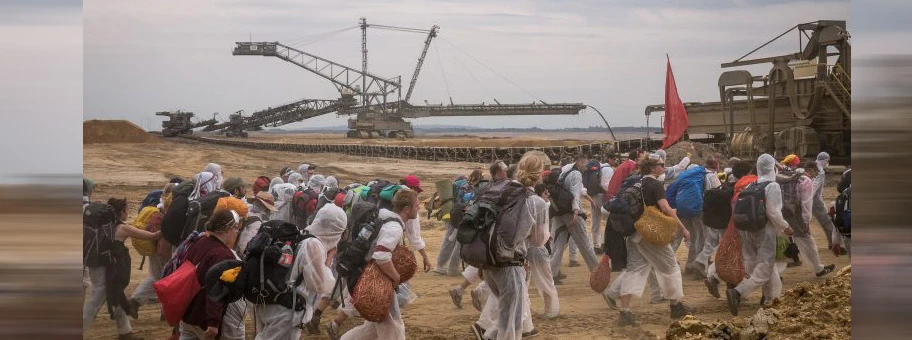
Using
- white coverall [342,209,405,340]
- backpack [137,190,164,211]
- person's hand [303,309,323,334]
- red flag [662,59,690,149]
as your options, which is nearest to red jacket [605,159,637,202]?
red flag [662,59,690,149]

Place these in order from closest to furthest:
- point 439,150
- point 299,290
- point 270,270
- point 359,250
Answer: point 270,270, point 299,290, point 359,250, point 439,150

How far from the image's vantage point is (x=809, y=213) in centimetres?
941

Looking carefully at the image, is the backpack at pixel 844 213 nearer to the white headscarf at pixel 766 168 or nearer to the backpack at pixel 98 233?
the white headscarf at pixel 766 168

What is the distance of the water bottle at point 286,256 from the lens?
603 centimetres

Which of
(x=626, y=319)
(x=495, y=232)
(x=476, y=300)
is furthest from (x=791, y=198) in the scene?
(x=495, y=232)

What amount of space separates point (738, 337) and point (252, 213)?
4032mm

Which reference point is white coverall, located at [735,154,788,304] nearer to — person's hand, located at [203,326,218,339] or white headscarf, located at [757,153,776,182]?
white headscarf, located at [757,153,776,182]

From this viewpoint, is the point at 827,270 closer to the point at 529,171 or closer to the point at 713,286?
the point at 713,286

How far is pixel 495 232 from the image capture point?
7.01 metres

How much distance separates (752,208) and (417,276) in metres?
3.65

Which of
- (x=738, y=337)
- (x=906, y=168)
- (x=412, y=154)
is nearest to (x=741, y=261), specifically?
(x=738, y=337)

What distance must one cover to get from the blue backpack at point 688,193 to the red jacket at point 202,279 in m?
5.06

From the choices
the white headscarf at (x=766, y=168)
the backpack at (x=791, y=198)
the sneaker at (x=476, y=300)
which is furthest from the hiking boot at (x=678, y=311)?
the sneaker at (x=476, y=300)

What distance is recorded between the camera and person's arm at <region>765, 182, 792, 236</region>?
8430 mm
